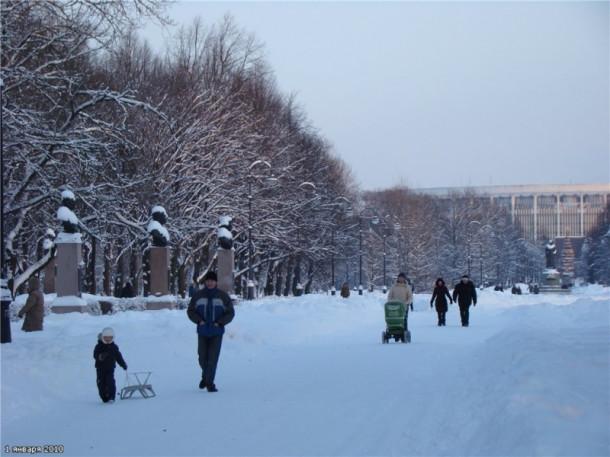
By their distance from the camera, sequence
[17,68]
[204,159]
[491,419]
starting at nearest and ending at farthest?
[491,419]
[17,68]
[204,159]

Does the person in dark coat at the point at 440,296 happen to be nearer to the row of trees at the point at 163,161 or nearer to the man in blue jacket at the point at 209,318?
the row of trees at the point at 163,161

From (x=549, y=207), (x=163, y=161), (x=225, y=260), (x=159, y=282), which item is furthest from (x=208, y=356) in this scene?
(x=549, y=207)

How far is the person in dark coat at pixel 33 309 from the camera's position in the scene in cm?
2241

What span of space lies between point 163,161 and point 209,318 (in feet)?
123

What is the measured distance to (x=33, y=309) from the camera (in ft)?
73.9

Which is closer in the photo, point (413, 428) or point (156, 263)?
point (413, 428)

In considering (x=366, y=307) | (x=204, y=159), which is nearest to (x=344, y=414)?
(x=366, y=307)

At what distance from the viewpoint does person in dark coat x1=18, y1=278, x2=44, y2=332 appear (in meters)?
22.4

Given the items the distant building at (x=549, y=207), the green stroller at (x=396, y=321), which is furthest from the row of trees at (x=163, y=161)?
the distant building at (x=549, y=207)

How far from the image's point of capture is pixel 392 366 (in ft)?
59.5

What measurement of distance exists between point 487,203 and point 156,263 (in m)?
111

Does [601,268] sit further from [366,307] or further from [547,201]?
[366,307]

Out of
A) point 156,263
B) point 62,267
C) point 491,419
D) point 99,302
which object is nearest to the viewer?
point 491,419

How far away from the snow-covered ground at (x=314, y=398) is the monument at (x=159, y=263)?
47.0 feet
